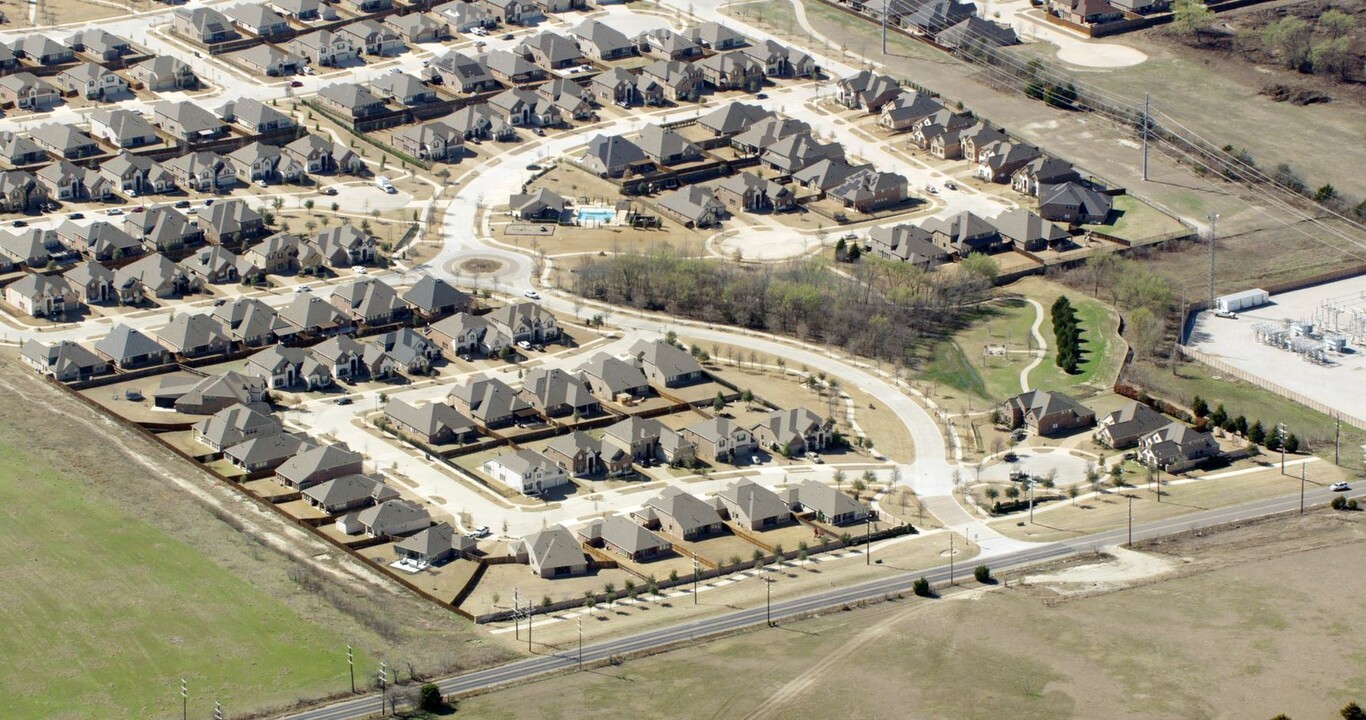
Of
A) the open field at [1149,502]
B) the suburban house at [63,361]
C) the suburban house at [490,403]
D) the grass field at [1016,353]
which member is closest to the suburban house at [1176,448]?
the open field at [1149,502]

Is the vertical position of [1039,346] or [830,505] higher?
[830,505]

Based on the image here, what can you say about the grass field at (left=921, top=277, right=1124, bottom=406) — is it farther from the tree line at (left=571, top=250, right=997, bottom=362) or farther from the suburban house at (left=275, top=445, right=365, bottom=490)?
the suburban house at (left=275, top=445, right=365, bottom=490)

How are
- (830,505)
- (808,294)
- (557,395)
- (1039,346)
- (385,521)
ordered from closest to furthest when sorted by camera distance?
(385,521) → (830,505) → (557,395) → (1039,346) → (808,294)

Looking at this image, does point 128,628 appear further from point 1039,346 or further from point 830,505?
point 1039,346

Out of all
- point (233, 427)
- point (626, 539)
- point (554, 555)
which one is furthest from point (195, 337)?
point (626, 539)

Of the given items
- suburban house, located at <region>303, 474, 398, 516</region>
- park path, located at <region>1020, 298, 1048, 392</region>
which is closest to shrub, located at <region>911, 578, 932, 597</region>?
suburban house, located at <region>303, 474, 398, 516</region>

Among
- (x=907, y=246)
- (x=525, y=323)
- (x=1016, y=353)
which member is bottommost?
Answer: (x=1016, y=353)

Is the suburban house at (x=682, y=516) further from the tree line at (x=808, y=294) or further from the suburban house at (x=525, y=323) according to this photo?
the tree line at (x=808, y=294)

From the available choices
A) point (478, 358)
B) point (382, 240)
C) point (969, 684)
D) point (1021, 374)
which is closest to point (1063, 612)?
point (969, 684)
